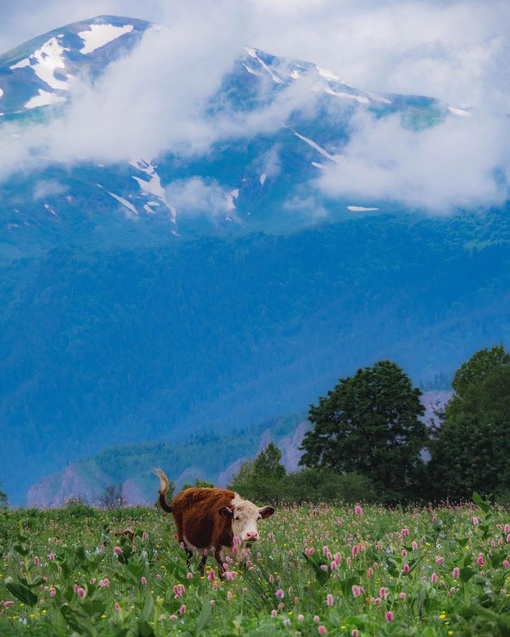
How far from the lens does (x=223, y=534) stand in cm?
1563

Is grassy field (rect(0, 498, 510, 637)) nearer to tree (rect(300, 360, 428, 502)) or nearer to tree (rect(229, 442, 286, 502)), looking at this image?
tree (rect(229, 442, 286, 502))

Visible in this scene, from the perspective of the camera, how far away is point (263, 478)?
174ft

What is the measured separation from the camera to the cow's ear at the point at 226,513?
50.0ft

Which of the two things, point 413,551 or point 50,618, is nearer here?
point 50,618

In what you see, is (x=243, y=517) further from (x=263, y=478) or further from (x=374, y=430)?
(x=374, y=430)

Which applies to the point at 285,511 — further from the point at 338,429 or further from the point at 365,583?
the point at 338,429

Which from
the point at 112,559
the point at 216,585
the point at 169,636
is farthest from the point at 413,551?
the point at 112,559

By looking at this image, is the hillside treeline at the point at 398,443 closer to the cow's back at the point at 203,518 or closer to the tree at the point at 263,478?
the tree at the point at 263,478

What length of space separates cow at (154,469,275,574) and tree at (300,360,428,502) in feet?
140

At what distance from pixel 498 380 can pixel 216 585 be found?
203ft

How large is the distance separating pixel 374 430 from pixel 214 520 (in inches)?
1784

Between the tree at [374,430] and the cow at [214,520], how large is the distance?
42.8 m

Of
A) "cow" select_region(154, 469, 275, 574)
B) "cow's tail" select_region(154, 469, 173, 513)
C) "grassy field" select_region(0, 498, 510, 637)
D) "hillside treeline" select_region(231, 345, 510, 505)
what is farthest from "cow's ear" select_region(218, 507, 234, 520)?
"hillside treeline" select_region(231, 345, 510, 505)

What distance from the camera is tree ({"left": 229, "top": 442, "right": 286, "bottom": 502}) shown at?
134ft
